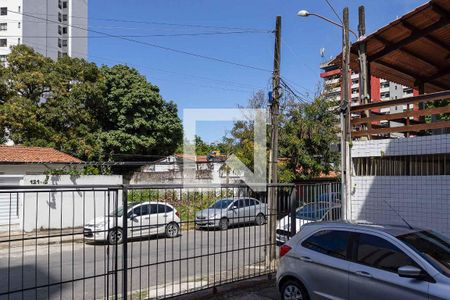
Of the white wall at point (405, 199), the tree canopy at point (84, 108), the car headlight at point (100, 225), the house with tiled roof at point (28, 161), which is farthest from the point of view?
the tree canopy at point (84, 108)

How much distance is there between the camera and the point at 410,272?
4.59 metres

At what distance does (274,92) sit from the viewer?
10.8 metres

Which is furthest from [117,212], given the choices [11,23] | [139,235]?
[11,23]

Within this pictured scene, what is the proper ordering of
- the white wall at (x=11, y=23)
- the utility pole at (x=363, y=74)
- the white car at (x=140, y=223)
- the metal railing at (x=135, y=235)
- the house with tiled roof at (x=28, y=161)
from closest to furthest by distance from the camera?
the metal railing at (x=135, y=235), the white car at (x=140, y=223), the utility pole at (x=363, y=74), the house with tiled roof at (x=28, y=161), the white wall at (x=11, y=23)

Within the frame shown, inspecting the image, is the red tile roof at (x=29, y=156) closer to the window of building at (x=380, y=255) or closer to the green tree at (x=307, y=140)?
the green tree at (x=307, y=140)

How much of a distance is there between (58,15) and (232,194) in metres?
79.8

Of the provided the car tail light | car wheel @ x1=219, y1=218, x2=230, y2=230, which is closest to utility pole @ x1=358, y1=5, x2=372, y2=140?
car wheel @ x1=219, y1=218, x2=230, y2=230

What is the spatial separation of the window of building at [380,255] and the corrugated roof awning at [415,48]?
667 centimetres

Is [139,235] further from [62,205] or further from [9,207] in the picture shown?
[9,207]

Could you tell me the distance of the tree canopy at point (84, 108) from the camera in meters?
29.3

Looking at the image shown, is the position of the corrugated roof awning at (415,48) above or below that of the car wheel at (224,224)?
above

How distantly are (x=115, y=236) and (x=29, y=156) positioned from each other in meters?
17.5

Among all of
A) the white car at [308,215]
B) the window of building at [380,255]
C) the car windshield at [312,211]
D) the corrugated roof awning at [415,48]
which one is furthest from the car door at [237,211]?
the corrugated roof awning at [415,48]

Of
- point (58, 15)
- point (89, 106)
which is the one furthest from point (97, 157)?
point (58, 15)
